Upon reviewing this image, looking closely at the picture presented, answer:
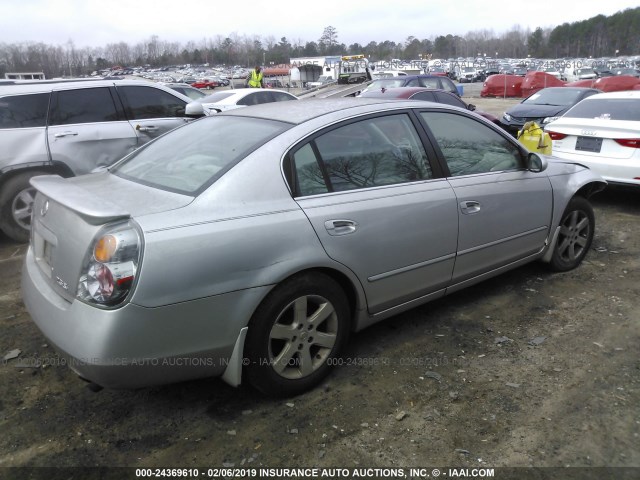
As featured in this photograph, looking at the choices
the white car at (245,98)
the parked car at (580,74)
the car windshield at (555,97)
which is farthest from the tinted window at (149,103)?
the parked car at (580,74)

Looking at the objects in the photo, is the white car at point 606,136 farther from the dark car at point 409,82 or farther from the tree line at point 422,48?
the tree line at point 422,48

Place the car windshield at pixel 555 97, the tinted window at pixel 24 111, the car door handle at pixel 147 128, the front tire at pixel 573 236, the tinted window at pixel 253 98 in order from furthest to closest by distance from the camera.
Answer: the car windshield at pixel 555 97, the tinted window at pixel 253 98, the car door handle at pixel 147 128, the tinted window at pixel 24 111, the front tire at pixel 573 236

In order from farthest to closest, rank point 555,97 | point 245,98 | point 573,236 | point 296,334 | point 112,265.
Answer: point 555,97, point 245,98, point 573,236, point 296,334, point 112,265

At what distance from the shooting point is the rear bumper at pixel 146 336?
7.75ft

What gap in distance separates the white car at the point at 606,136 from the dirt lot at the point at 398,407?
3076 millimetres

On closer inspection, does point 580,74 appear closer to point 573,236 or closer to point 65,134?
point 573,236

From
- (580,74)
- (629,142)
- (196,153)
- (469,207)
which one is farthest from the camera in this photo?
(580,74)

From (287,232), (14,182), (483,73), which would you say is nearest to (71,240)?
(287,232)

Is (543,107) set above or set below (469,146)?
below

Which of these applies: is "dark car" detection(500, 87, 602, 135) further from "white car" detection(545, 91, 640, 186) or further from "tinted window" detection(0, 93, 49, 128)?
"tinted window" detection(0, 93, 49, 128)

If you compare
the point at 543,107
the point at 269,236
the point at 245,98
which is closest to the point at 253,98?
the point at 245,98

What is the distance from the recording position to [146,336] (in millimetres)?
2404

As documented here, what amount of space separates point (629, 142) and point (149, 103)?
5936 millimetres

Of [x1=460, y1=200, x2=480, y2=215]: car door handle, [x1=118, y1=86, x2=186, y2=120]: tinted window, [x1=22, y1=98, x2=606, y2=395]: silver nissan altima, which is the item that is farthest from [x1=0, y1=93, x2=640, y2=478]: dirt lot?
[x1=118, y1=86, x2=186, y2=120]: tinted window
